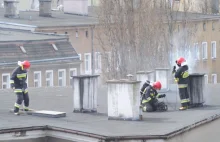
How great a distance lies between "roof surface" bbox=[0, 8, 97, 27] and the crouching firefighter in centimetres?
3156

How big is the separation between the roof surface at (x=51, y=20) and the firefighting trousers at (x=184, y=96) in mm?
31385

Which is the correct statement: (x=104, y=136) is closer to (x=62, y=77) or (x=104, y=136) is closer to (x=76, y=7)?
(x=62, y=77)

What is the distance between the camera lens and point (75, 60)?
161ft

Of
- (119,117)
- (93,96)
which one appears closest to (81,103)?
(93,96)

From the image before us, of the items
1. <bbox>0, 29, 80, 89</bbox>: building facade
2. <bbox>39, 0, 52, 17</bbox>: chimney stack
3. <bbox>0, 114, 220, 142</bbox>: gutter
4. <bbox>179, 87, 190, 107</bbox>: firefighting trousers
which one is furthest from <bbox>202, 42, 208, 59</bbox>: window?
<bbox>0, 114, 220, 142</bbox>: gutter

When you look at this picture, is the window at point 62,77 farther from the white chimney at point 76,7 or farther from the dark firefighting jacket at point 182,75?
the dark firefighting jacket at point 182,75

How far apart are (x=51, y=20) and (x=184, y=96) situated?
113 ft

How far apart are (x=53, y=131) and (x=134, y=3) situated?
31.5 metres

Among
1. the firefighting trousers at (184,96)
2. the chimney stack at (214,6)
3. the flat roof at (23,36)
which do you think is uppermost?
the chimney stack at (214,6)

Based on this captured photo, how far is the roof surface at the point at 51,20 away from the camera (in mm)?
53156

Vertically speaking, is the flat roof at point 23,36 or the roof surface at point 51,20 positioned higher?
the roof surface at point 51,20

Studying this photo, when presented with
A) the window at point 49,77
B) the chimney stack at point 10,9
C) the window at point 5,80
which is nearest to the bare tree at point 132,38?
the window at point 49,77

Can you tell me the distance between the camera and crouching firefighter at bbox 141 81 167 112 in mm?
21062

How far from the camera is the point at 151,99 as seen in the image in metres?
21.2
